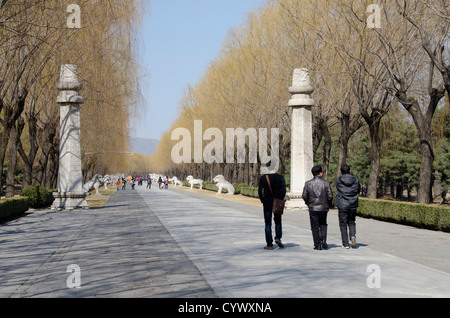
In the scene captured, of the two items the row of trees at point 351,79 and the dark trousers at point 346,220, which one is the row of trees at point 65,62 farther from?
the dark trousers at point 346,220

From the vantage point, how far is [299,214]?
23.1 meters

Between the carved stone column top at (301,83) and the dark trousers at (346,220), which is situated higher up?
the carved stone column top at (301,83)

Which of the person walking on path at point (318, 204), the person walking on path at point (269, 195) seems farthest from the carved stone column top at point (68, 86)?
the person walking on path at point (318, 204)

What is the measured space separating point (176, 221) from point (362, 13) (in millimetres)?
10758

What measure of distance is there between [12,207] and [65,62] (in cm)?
679

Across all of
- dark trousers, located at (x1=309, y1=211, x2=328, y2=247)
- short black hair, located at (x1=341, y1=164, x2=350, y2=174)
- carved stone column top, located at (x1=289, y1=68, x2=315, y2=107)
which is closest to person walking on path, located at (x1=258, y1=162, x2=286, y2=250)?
dark trousers, located at (x1=309, y1=211, x2=328, y2=247)

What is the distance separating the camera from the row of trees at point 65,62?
63.8 feet

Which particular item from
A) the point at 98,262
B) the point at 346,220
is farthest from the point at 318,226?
the point at 98,262

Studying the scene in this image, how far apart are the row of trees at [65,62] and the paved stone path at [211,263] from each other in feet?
21.1

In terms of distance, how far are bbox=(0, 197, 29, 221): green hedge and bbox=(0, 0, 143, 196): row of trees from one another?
6.42 feet

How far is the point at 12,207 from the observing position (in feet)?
66.6

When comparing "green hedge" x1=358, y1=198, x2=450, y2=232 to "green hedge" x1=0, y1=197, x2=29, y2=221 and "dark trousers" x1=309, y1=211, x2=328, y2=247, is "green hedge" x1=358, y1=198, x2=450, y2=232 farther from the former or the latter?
"green hedge" x1=0, y1=197, x2=29, y2=221

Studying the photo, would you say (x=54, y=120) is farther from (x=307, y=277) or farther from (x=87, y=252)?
(x=307, y=277)
